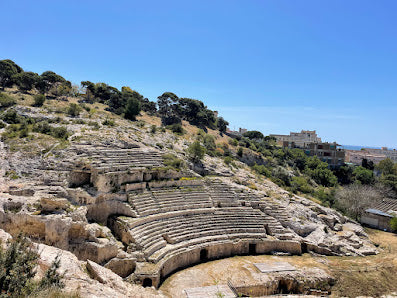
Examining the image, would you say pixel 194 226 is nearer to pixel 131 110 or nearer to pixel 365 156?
pixel 131 110

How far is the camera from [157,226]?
48.3 ft

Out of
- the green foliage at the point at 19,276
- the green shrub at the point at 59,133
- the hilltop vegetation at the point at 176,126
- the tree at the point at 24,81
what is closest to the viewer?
the green foliage at the point at 19,276

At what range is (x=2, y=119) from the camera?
20734 mm

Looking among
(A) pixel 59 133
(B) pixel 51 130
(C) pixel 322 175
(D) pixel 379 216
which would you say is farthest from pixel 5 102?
(C) pixel 322 175

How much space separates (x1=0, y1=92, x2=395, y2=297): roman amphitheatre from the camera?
1120cm

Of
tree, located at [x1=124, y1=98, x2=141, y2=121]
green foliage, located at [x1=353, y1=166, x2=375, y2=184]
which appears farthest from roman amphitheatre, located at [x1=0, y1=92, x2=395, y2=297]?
green foliage, located at [x1=353, y1=166, x2=375, y2=184]

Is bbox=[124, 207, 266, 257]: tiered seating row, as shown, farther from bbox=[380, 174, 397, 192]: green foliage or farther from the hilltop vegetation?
bbox=[380, 174, 397, 192]: green foliage

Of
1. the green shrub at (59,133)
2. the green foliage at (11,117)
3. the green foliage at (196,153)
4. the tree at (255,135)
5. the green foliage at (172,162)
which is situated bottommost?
the green foliage at (172,162)

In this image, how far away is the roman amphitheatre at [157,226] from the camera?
441 inches

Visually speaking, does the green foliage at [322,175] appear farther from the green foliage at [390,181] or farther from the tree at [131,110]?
the tree at [131,110]

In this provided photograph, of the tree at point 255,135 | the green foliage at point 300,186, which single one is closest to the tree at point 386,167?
the green foliage at point 300,186

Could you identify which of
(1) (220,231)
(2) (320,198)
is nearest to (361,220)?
(2) (320,198)

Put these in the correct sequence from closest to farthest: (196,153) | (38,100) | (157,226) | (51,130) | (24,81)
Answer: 1. (157,226)
2. (51,130)
3. (196,153)
4. (38,100)
5. (24,81)

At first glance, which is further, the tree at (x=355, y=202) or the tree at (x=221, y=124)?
the tree at (x=221, y=124)
